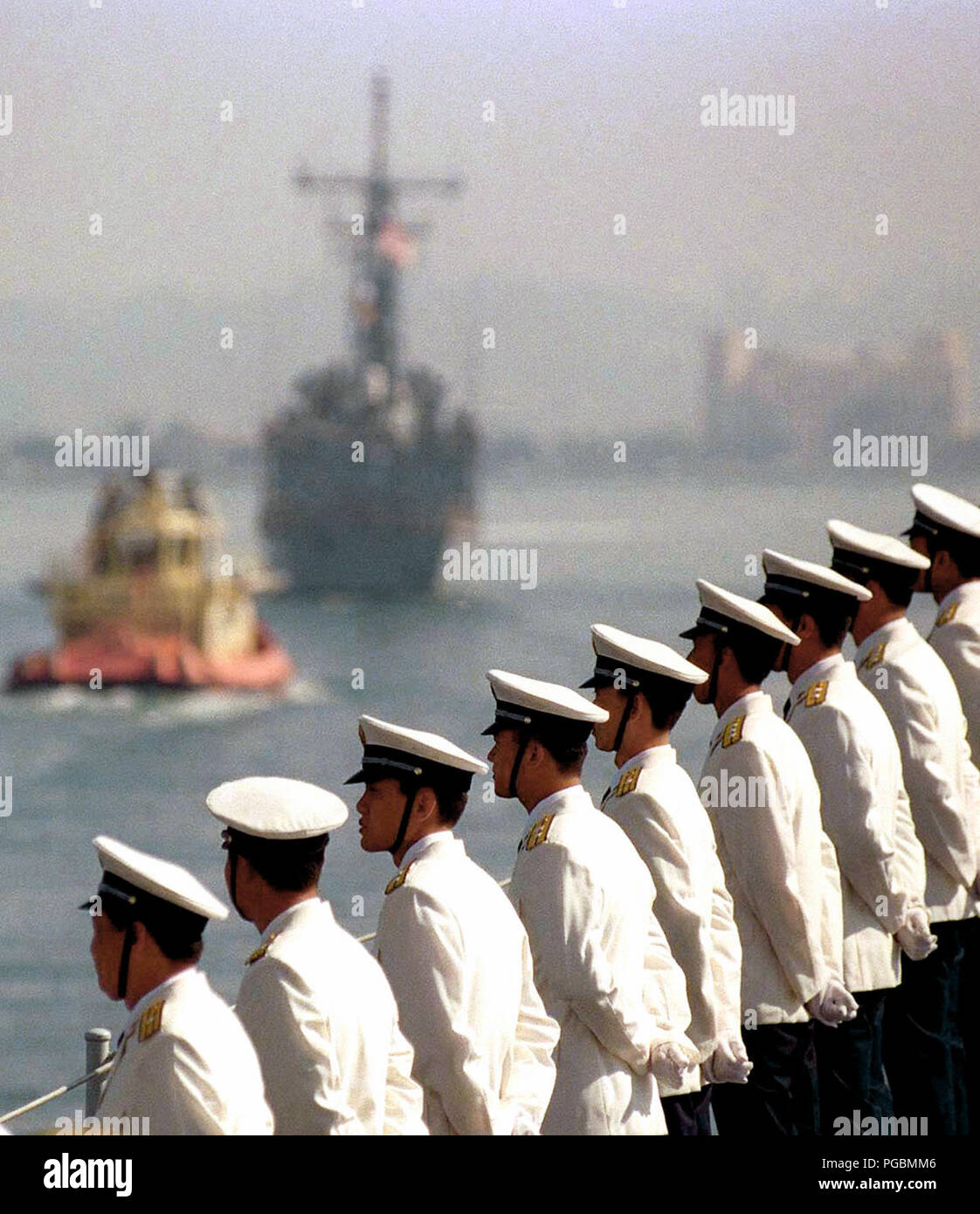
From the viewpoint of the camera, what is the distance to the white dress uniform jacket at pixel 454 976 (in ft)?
16.2

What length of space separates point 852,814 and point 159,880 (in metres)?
3.04

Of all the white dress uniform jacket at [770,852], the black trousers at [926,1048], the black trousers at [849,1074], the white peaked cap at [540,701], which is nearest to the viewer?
the white peaked cap at [540,701]

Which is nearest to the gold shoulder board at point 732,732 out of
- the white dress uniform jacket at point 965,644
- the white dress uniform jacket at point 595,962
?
the white dress uniform jacket at point 595,962

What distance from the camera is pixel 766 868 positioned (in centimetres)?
629

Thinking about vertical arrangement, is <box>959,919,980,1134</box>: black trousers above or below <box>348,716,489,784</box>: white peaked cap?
below

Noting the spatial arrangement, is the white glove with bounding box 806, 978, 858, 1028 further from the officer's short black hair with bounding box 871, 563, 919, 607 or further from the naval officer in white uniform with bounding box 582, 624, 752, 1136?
the officer's short black hair with bounding box 871, 563, 919, 607

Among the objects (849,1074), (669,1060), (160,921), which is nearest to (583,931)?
(669,1060)

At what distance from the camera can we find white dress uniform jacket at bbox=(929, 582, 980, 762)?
776 centimetres

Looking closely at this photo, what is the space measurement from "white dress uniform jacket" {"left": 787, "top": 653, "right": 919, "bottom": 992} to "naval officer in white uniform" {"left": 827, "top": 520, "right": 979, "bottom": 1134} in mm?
332

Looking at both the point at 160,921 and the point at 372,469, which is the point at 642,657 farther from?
the point at 372,469

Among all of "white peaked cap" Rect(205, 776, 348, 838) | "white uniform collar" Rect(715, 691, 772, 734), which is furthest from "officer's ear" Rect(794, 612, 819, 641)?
"white peaked cap" Rect(205, 776, 348, 838)

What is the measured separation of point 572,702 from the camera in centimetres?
551

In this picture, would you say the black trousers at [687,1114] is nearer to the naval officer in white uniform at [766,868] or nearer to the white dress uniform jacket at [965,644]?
the naval officer in white uniform at [766,868]

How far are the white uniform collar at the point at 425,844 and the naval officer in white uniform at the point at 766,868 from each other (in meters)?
1.38
